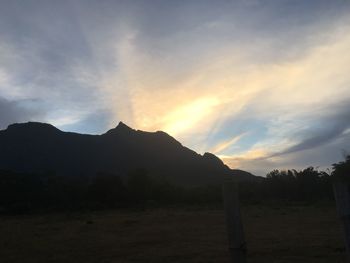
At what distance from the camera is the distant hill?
121812 millimetres

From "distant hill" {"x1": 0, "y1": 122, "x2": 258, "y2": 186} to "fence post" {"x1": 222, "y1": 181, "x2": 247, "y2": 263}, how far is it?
113351mm

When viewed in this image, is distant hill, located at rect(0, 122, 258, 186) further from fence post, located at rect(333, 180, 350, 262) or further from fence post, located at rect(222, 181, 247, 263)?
fence post, located at rect(222, 181, 247, 263)

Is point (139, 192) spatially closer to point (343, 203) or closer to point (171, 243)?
point (171, 243)

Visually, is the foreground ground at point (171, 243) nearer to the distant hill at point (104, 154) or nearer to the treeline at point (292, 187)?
the treeline at point (292, 187)

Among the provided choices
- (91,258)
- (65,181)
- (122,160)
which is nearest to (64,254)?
(91,258)

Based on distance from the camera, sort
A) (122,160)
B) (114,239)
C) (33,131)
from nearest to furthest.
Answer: (114,239), (122,160), (33,131)

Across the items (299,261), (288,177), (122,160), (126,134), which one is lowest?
(299,261)

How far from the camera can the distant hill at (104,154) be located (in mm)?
121812

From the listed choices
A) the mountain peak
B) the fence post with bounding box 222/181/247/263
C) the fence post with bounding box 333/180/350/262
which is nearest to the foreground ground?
the fence post with bounding box 333/180/350/262

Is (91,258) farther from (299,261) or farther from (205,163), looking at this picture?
(205,163)

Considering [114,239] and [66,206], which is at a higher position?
[66,206]

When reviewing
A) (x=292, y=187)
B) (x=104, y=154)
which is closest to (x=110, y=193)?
(x=292, y=187)

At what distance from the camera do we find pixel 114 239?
20.8 m

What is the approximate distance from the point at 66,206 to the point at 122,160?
7278cm
